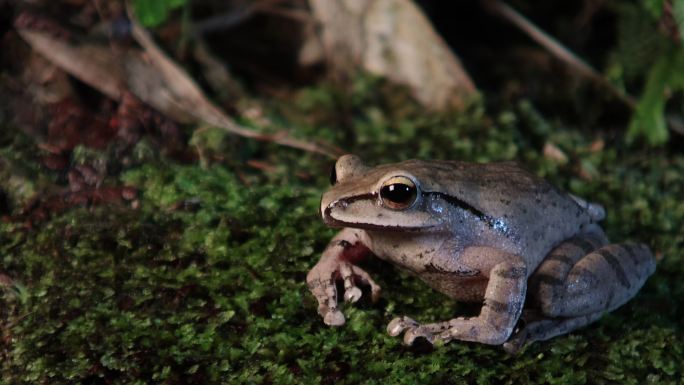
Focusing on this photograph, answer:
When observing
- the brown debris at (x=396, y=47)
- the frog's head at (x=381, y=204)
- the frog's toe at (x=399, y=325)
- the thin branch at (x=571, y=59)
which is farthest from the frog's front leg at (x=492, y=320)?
the thin branch at (x=571, y=59)

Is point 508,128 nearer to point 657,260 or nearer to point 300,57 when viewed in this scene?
point 657,260

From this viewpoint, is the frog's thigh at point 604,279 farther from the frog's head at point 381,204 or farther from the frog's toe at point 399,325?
the frog's head at point 381,204

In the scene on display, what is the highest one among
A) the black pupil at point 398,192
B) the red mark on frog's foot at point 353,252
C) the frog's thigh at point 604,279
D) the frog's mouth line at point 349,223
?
the black pupil at point 398,192

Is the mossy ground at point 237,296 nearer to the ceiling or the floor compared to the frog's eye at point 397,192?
nearer to the floor

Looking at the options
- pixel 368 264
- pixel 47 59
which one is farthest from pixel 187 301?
pixel 47 59

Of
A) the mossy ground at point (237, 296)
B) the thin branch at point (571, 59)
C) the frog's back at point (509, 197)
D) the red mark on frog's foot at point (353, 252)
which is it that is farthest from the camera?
the thin branch at point (571, 59)

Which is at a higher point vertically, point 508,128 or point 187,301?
point 508,128

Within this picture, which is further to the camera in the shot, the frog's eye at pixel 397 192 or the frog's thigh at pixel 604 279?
the frog's thigh at pixel 604 279
